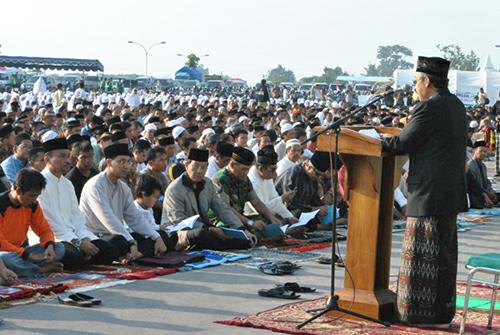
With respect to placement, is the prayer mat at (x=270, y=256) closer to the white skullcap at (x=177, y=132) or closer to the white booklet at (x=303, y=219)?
the white booklet at (x=303, y=219)

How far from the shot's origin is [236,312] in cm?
687

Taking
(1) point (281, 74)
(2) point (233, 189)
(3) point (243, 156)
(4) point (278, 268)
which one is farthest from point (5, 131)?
(1) point (281, 74)

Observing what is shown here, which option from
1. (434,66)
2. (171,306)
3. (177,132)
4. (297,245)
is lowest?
(297,245)

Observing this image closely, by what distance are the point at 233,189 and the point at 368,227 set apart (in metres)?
4.24

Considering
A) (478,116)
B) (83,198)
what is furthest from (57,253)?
(478,116)

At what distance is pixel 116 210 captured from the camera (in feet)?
29.7

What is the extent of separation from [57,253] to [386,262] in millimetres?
2978

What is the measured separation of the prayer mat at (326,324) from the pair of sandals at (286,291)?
485mm

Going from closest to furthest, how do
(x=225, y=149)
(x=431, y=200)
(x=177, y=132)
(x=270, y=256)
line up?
(x=431, y=200) → (x=270, y=256) → (x=225, y=149) → (x=177, y=132)

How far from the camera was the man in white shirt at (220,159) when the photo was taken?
37.2 feet

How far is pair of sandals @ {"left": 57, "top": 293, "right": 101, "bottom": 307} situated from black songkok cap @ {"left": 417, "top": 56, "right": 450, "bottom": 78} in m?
2.86

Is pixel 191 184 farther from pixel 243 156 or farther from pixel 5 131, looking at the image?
pixel 5 131

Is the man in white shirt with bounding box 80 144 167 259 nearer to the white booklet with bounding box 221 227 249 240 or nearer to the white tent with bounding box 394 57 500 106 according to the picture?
the white booklet with bounding box 221 227 249 240

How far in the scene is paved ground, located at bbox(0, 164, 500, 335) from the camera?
6.26 meters
